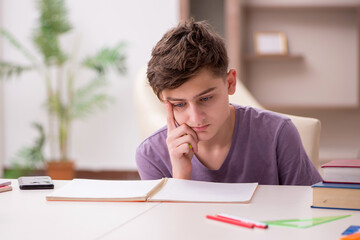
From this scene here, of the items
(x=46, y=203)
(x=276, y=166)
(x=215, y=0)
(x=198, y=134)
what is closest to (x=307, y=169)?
(x=276, y=166)

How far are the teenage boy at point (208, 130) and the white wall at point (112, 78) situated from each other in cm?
308

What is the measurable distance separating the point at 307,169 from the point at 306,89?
3.01 meters

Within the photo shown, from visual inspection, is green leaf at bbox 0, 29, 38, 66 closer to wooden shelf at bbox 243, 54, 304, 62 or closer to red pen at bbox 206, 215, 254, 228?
wooden shelf at bbox 243, 54, 304, 62

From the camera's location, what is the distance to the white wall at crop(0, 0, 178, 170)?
4.84 meters

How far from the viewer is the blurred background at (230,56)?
173 inches

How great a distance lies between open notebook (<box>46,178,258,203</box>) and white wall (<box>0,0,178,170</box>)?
3.40 metres

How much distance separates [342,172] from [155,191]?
0.43 m

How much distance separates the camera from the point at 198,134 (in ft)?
5.36

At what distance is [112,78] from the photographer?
4875 millimetres

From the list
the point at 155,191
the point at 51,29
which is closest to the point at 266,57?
the point at 51,29

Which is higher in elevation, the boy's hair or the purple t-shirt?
the boy's hair

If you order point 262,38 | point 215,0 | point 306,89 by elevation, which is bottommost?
point 306,89

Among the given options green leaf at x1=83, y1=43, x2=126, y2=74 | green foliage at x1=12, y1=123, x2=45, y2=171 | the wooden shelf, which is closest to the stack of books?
the wooden shelf

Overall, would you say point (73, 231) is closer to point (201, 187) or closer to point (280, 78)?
point (201, 187)
